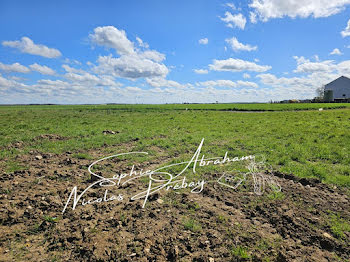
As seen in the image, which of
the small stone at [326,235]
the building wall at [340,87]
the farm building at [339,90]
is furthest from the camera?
the farm building at [339,90]

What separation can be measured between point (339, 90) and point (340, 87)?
1277 mm

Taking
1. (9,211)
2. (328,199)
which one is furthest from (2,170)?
(328,199)

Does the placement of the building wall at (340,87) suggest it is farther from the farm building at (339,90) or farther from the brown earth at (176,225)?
the brown earth at (176,225)

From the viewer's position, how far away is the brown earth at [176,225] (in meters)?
3.89

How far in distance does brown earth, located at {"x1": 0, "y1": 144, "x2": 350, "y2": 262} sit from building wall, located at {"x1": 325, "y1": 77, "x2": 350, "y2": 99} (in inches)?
4113

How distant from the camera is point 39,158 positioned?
31.7 feet

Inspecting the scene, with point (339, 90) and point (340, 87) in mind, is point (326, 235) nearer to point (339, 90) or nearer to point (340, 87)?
point (340, 87)

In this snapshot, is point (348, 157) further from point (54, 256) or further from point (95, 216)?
point (54, 256)

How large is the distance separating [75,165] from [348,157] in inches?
486

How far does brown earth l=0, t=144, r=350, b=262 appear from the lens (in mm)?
3889

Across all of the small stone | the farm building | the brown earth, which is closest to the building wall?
the farm building

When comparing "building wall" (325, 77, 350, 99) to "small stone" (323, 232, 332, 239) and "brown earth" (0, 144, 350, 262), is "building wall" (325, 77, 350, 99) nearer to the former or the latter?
"brown earth" (0, 144, 350, 262)

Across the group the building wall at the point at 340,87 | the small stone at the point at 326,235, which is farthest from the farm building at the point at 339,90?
the small stone at the point at 326,235

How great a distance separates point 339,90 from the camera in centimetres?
8675
